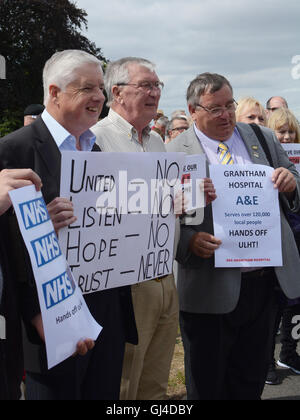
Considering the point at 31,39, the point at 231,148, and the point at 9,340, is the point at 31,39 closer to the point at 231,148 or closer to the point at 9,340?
the point at 231,148

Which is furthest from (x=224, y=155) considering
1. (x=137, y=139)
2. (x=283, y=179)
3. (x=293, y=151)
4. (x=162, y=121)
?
(x=162, y=121)

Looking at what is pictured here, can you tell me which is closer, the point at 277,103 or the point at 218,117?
the point at 218,117

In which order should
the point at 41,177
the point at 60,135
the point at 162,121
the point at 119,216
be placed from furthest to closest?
the point at 162,121, the point at 119,216, the point at 60,135, the point at 41,177

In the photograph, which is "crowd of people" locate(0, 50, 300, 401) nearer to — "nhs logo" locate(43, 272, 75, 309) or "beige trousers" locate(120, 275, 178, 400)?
"beige trousers" locate(120, 275, 178, 400)

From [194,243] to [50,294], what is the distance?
45.5 inches

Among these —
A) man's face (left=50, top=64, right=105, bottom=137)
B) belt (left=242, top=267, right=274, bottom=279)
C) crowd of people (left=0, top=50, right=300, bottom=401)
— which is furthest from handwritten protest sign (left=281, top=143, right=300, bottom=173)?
man's face (left=50, top=64, right=105, bottom=137)

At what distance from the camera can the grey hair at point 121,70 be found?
2693 mm

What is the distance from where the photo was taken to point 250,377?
2.93 m

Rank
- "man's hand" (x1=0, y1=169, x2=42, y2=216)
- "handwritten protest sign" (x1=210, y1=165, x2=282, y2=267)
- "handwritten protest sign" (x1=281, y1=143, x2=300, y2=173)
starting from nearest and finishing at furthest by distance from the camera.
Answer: "man's hand" (x1=0, y1=169, x2=42, y2=216)
"handwritten protest sign" (x1=210, y1=165, x2=282, y2=267)
"handwritten protest sign" (x1=281, y1=143, x2=300, y2=173)

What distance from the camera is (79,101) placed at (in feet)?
6.98

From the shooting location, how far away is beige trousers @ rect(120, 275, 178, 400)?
2637 mm

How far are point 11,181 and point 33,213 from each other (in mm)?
129

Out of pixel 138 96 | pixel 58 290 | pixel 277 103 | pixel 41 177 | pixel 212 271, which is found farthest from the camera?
pixel 277 103

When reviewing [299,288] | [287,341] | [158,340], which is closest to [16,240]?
[158,340]
